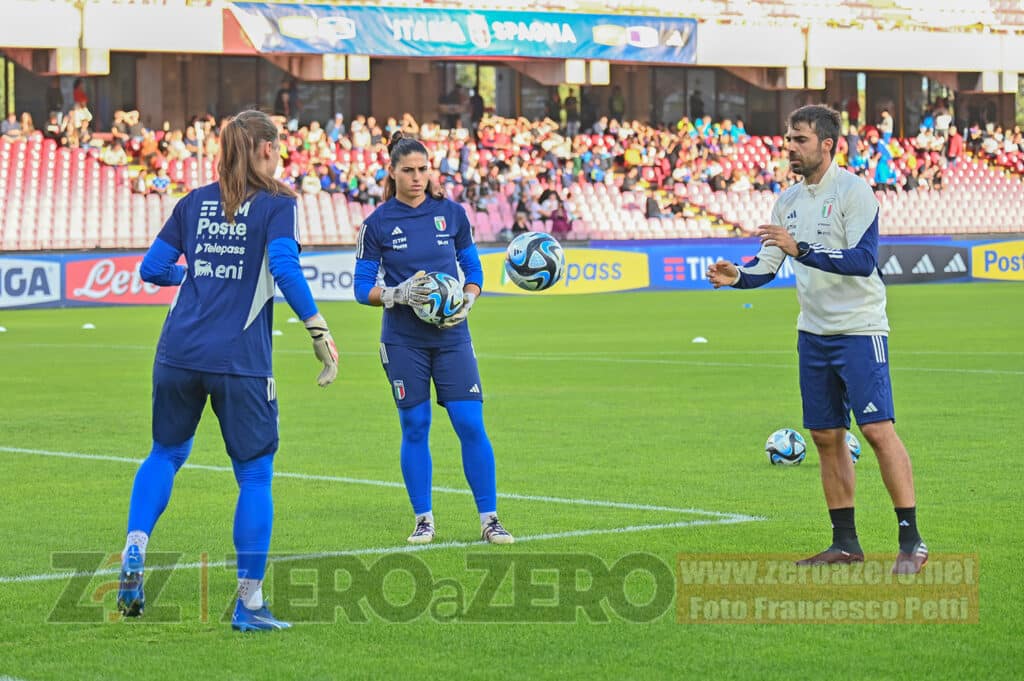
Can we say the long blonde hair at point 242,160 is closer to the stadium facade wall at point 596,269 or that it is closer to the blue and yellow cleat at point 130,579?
the blue and yellow cleat at point 130,579

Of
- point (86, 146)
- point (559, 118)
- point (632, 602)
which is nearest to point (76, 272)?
point (86, 146)

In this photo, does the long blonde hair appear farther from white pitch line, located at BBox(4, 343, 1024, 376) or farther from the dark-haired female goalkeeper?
white pitch line, located at BBox(4, 343, 1024, 376)

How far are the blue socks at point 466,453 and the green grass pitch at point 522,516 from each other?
0.23 meters

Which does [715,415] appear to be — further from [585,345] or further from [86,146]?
[86,146]

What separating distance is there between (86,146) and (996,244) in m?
21.9

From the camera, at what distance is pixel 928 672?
6.02 metres

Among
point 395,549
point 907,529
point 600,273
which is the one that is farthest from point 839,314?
point 600,273

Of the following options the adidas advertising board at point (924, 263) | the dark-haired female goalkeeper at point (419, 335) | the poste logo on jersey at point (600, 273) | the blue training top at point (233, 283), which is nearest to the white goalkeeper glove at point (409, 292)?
A: the dark-haired female goalkeeper at point (419, 335)

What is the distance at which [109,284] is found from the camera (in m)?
33.8

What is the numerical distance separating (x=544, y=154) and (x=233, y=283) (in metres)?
39.5

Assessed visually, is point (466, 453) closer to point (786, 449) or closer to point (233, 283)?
point (233, 283)

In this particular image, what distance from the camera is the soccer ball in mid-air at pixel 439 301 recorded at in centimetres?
879

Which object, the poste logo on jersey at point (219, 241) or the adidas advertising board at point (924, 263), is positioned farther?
the adidas advertising board at point (924, 263)

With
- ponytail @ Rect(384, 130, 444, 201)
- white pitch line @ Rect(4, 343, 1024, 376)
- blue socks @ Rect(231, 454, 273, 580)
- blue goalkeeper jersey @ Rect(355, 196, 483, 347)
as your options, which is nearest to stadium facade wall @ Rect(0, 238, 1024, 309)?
white pitch line @ Rect(4, 343, 1024, 376)
